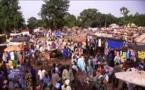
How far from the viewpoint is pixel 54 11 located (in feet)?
195

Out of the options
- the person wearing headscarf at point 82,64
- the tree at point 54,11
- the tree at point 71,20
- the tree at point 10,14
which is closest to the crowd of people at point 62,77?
the person wearing headscarf at point 82,64

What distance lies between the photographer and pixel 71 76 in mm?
11547

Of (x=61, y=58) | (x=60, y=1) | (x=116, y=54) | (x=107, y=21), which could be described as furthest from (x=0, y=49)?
(x=107, y=21)

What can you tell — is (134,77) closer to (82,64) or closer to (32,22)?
(82,64)

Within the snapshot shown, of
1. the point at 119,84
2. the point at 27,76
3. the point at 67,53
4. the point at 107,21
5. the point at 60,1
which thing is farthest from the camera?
the point at 107,21

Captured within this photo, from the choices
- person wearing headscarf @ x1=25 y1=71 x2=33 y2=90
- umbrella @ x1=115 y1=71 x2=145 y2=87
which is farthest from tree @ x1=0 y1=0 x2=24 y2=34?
umbrella @ x1=115 y1=71 x2=145 y2=87

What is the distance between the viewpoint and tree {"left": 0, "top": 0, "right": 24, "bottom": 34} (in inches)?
1969

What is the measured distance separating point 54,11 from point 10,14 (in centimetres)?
1210

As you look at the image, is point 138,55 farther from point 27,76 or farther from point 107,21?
point 107,21

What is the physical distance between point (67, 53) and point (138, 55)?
19.6 ft

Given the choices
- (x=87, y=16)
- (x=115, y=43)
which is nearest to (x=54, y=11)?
(x=115, y=43)

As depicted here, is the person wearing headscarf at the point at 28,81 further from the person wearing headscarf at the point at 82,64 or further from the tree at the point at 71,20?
the tree at the point at 71,20

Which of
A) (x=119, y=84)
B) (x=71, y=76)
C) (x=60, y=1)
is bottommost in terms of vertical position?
(x=119, y=84)

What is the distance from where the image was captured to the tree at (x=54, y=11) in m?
58.8
